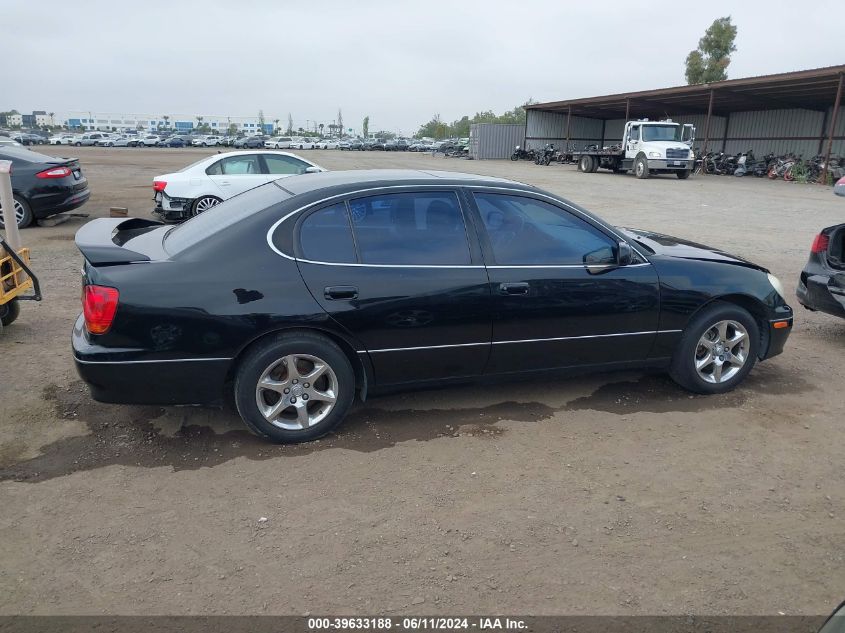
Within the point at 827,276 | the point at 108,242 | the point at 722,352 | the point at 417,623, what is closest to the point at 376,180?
the point at 108,242

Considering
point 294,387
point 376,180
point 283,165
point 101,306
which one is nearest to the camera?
point 101,306

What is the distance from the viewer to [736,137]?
38312mm

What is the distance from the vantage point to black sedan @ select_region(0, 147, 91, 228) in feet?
36.8

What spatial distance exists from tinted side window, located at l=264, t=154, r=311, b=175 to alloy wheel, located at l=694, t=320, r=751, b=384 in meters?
8.69

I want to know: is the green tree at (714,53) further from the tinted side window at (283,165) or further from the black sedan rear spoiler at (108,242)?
the black sedan rear spoiler at (108,242)

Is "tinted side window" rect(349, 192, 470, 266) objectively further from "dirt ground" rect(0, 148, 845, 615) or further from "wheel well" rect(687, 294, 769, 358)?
"wheel well" rect(687, 294, 769, 358)

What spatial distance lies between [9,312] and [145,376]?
320cm

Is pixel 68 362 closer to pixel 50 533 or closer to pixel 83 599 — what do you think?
pixel 50 533

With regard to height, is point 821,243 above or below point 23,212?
above

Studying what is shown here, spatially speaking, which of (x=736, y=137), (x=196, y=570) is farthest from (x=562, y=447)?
(x=736, y=137)

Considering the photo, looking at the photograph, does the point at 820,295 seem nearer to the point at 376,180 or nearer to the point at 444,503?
the point at 376,180

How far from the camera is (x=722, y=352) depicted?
4730 mm

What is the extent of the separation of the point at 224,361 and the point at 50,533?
120cm

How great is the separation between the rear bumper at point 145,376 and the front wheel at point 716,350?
10.3ft
